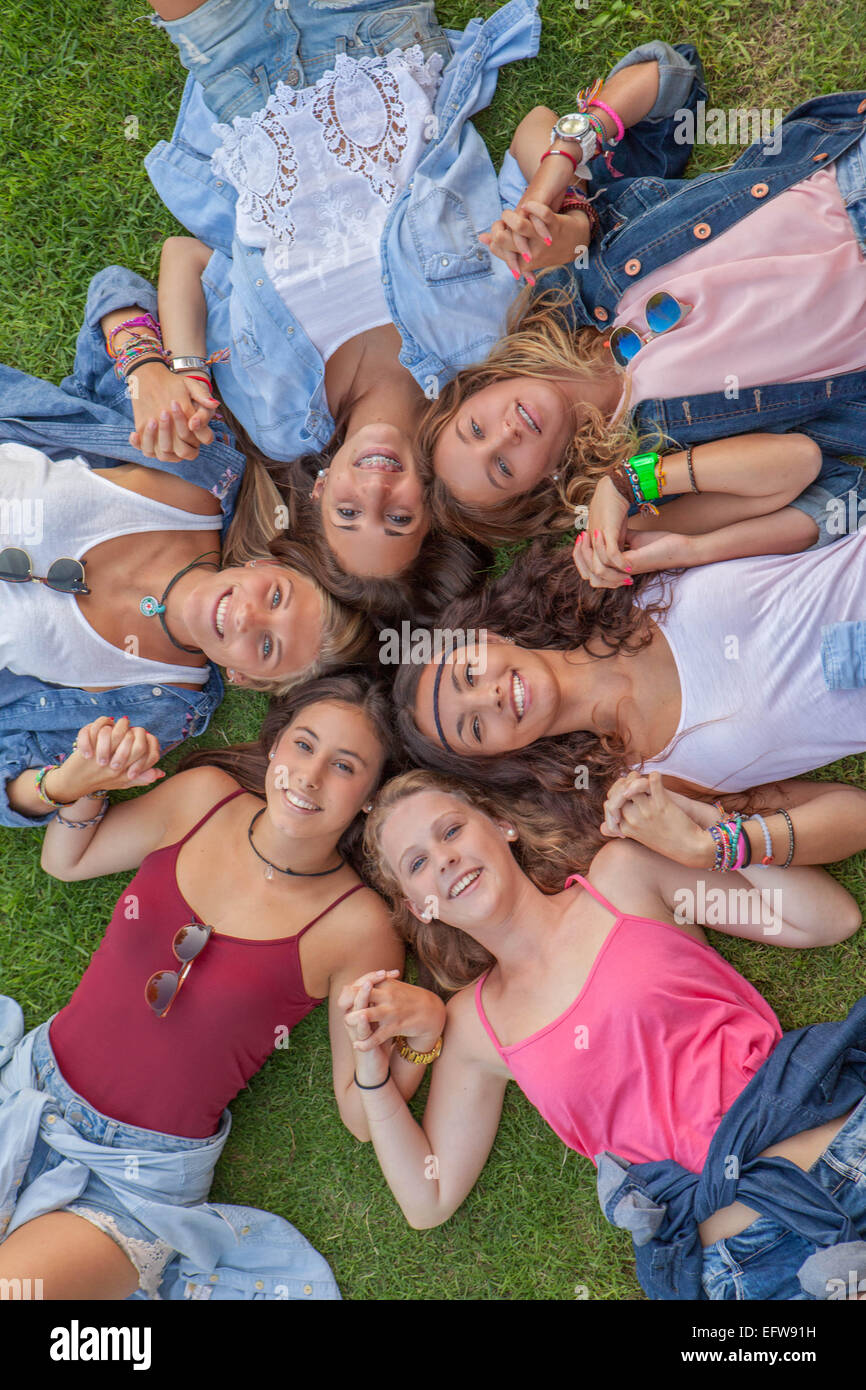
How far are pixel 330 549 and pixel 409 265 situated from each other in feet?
3.34

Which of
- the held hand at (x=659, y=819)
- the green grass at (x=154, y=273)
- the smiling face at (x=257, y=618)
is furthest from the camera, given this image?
the green grass at (x=154, y=273)

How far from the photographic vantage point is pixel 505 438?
3.16 meters

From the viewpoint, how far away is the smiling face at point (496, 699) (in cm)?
326

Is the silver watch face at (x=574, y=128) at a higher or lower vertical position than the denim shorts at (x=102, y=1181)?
higher

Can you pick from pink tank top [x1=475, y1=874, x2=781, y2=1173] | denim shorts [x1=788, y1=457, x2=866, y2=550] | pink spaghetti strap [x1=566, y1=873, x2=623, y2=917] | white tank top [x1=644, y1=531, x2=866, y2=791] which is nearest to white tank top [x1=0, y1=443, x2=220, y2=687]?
pink spaghetti strap [x1=566, y1=873, x2=623, y2=917]

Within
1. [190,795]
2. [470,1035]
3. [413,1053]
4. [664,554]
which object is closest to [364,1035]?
[413,1053]

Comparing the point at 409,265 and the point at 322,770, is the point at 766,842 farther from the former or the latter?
the point at 409,265

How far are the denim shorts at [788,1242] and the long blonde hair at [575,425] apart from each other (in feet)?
7.44

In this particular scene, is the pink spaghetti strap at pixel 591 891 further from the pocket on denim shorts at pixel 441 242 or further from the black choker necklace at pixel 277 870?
the pocket on denim shorts at pixel 441 242

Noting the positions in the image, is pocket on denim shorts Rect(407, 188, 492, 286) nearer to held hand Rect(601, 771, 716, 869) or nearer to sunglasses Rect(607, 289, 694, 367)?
sunglasses Rect(607, 289, 694, 367)

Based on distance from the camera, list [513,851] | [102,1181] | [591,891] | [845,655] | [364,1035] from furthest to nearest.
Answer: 1. [513,851]
2. [102,1181]
3. [591,891]
4. [364,1035]
5. [845,655]

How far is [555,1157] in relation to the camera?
3707 mm

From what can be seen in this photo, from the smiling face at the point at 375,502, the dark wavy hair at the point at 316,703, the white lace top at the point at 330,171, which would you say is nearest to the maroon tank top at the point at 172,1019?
the dark wavy hair at the point at 316,703
